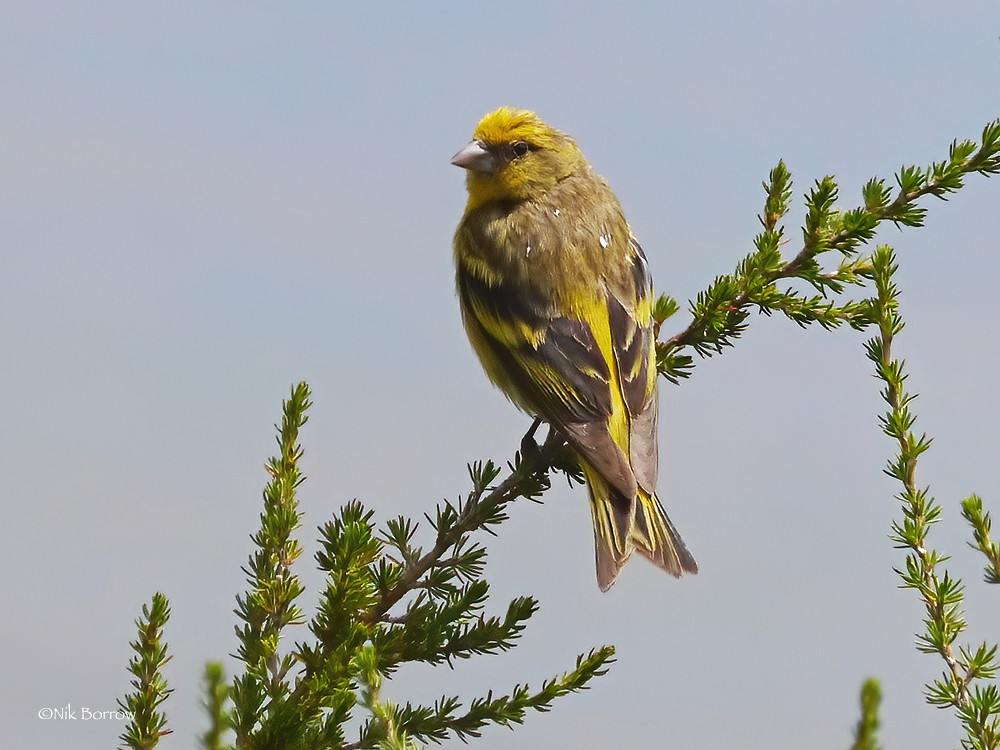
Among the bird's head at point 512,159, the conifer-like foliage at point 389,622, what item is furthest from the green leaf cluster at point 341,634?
the bird's head at point 512,159

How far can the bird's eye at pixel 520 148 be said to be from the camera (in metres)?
5.95

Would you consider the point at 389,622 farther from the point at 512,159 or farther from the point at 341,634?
the point at 512,159

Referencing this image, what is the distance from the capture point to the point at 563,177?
19.6 feet

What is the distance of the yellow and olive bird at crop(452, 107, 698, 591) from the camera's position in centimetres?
431

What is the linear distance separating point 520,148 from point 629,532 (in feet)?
8.18

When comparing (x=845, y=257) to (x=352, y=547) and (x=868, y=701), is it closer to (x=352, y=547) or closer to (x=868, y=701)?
(x=352, y=547)

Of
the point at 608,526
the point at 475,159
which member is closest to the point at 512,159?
the point at 475,159

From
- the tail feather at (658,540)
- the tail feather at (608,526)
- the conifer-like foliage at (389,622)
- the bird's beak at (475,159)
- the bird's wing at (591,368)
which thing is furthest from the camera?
the bird's beak at (475,159)

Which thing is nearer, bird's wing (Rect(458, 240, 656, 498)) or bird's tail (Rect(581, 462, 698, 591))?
bird's tail (Rect(581, 462, 698, 591))

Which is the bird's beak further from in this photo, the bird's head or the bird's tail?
the bird's tail

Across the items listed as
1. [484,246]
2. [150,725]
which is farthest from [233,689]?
[484,246]

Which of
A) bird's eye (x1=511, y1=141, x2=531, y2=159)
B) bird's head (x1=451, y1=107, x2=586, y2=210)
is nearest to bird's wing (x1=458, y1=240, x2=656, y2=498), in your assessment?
bird's head (x1=451, y1=107, x2=586, y2=210)

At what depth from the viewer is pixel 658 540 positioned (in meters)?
4.28

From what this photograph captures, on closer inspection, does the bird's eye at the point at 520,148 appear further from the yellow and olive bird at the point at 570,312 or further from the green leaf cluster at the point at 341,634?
the green leaf cluster at the point at 341,634
